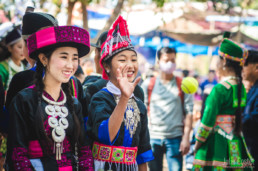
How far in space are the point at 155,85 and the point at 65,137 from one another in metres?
2.70

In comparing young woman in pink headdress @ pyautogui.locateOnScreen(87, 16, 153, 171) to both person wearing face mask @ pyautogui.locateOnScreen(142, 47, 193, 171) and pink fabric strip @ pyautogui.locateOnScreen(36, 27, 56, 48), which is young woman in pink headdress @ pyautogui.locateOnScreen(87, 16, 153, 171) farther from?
person wearing face mask @ pyautogui.locateOnScreen(142, 47, 193, 171)

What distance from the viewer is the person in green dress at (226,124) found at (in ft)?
12.8

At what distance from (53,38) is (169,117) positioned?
9.01 ft

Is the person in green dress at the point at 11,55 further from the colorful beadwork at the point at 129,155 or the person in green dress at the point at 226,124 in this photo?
the person in green dress at the point at 226,124

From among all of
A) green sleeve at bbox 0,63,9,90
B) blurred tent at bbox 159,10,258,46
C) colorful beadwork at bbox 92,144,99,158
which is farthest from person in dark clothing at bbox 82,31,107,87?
blurred tent at bbox 159,10,258,46

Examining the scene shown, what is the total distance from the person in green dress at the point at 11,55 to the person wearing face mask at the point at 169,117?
6.55 ft

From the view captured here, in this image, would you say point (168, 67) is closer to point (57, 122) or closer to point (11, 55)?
point (11, 55)

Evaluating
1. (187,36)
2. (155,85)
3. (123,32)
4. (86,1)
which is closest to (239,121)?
(155,85)

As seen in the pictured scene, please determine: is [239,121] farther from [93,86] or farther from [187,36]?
[187,36]

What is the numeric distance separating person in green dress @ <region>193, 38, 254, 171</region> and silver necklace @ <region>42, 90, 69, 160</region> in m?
2.21

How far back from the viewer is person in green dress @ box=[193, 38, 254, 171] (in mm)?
3914

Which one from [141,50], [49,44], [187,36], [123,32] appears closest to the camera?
[49,44]

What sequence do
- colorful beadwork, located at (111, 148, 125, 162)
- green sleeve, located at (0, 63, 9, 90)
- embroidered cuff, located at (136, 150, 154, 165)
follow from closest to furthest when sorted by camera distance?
1. colorful beadwork, located at (111, 148, 125, 162)
2. embroidered cuff, located at (136, 150, 154, 165)
3. green sleeve, located at (0, 63, 9, 90)

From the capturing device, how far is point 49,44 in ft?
7.20
